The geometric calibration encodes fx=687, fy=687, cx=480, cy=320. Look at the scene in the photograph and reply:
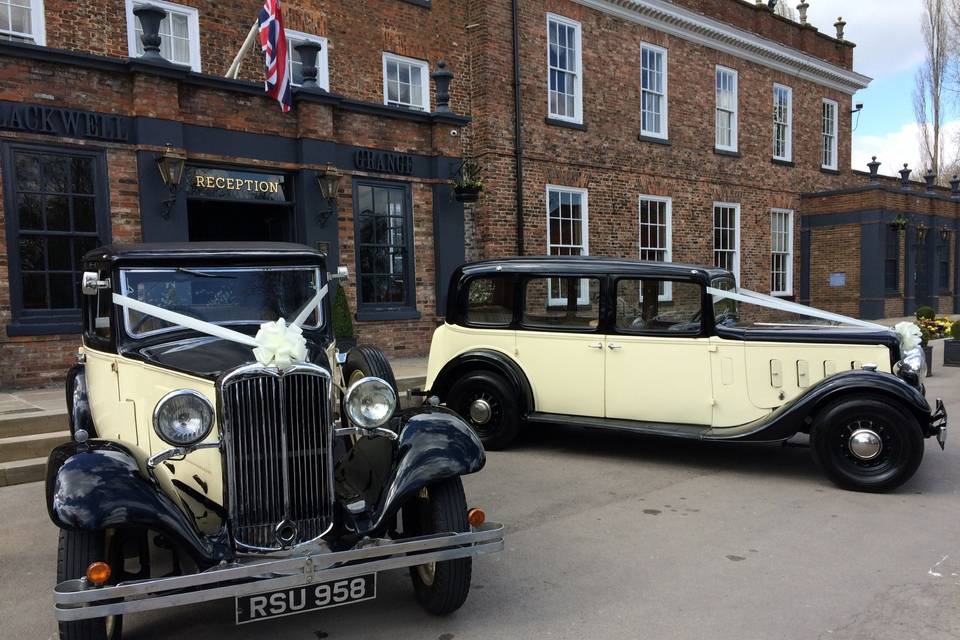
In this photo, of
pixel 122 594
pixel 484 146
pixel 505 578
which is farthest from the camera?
pixel 484 146

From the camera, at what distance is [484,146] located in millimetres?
13055

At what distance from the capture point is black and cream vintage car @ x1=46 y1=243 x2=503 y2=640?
272cm

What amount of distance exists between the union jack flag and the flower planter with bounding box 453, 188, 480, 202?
324cm

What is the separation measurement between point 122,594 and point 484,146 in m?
11.5

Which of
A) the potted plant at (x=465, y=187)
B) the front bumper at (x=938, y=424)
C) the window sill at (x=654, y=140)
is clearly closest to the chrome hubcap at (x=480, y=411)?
the front bumper at (x=938, y=424)

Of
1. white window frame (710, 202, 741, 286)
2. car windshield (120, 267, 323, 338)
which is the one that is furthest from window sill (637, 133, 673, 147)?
car windshield (120, 267, 323, 338)

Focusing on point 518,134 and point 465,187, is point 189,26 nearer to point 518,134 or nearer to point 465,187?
point 465,187

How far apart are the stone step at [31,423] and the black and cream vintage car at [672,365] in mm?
3515

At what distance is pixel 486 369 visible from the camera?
667 centimetres

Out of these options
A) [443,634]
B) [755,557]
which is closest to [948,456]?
[755,557]

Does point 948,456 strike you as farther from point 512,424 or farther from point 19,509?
point 19,509

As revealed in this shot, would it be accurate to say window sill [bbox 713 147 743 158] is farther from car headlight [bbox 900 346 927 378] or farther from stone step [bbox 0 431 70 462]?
stone step [bbox 0 431 70 462]

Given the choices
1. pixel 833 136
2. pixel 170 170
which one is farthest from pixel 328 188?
pixel 833 136

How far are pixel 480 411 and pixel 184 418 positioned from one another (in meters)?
3.84
